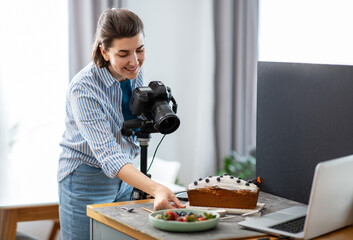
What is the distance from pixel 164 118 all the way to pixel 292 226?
20.2 inches

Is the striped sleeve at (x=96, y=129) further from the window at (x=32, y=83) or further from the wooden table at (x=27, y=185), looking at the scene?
the window at (x=32, y=83)

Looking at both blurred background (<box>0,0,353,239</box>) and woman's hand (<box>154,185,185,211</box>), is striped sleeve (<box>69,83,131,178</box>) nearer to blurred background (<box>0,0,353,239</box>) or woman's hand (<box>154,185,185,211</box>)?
woman's hand (<box>154,185,185,211</box>)

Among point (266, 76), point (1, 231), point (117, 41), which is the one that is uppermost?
point (117, 41)

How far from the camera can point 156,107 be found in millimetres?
1726

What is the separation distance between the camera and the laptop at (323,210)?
1.30 m

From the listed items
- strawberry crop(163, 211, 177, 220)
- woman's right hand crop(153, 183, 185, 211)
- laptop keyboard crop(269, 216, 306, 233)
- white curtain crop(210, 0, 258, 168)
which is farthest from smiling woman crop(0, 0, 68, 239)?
laptop keyboard crop(269, 216, 306, 233)

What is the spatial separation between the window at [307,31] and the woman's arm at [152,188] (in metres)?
2.35

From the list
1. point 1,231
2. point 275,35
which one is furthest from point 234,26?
point 1,231

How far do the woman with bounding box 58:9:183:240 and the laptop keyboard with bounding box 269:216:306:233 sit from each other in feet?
1.43

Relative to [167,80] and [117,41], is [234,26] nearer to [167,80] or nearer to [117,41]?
[167,80]

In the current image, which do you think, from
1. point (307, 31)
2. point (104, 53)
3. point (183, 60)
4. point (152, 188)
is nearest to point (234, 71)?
point (183, 60)

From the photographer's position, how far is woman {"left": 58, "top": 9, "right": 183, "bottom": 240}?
1693 mm

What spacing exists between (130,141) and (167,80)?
217cm

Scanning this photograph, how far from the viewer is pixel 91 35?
3.41 meters
